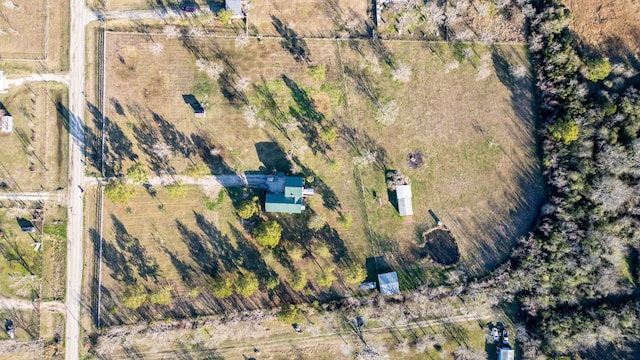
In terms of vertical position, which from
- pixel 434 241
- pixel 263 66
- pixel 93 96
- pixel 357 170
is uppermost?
pixel 263 66

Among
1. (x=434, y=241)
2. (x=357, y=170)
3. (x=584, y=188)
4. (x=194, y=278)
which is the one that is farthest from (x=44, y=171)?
(x=584, y=188)

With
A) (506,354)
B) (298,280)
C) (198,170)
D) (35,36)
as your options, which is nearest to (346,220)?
(298,280)

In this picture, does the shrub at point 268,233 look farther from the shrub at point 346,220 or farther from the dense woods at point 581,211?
the dense woods at point 581,211

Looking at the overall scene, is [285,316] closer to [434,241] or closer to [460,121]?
[434,241]

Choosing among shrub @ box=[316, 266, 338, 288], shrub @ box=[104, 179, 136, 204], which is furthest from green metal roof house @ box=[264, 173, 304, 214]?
shrub @ box=[104, 179, 136, 204]

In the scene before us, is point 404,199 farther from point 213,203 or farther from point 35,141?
point 35,141

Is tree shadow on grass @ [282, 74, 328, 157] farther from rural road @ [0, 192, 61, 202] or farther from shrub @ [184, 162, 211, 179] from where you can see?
rural road @ [0, 192, 61, 202]
